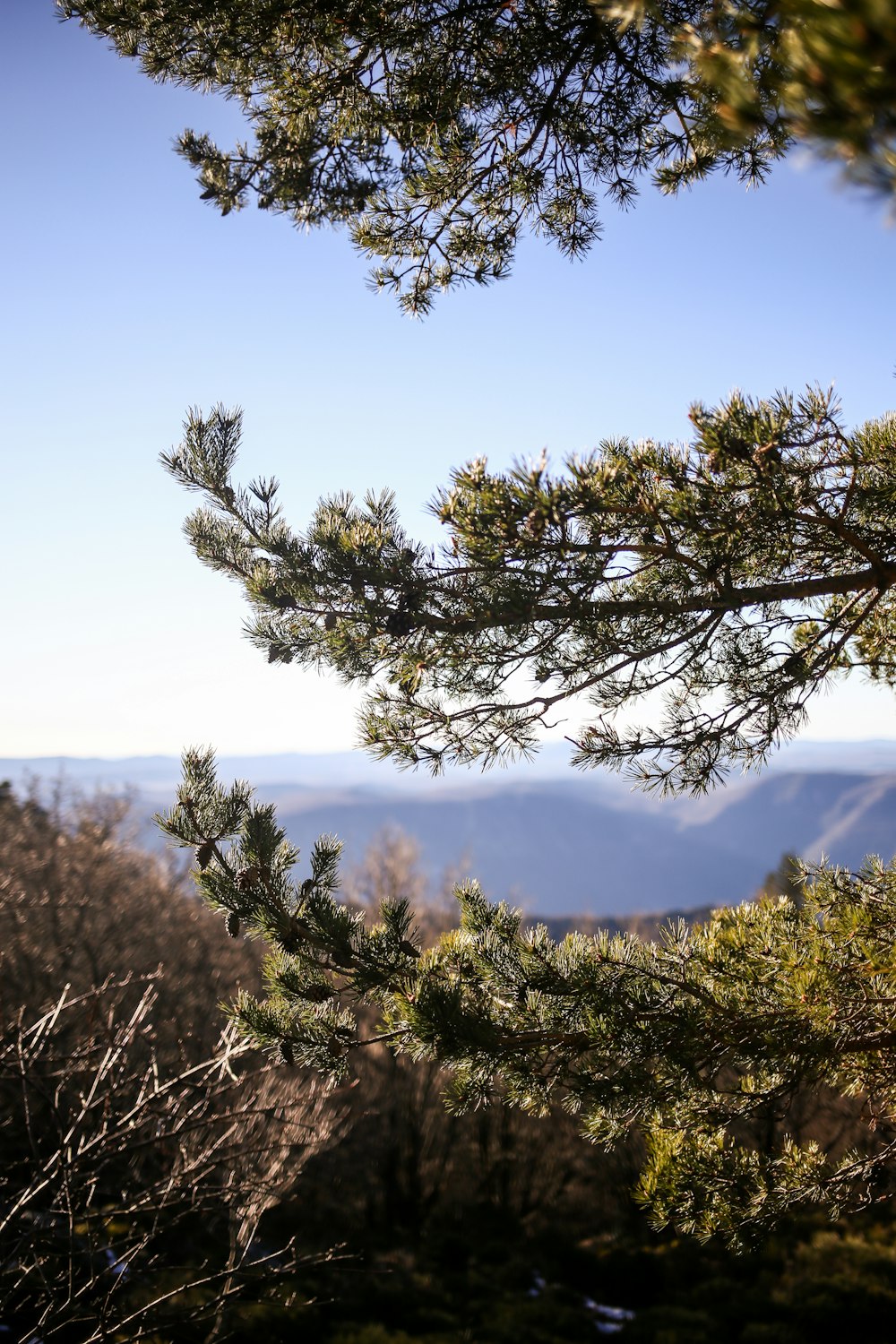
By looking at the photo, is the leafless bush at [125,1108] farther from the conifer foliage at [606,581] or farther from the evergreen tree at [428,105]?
the evergreen tree at [428,105]

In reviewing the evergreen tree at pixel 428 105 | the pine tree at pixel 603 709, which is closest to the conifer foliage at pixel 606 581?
the pine tree at pixel 603 709

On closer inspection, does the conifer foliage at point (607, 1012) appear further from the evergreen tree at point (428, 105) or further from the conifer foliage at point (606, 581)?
the evergreen tree at point (428, 105)

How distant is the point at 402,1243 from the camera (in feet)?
44.5

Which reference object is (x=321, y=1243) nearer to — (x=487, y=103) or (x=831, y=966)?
(x=831, y=966)

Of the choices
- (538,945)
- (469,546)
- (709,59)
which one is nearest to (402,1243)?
(538,945)

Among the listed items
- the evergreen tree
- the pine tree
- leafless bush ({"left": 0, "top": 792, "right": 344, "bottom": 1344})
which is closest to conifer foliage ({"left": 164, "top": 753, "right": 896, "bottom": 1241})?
the pine tree

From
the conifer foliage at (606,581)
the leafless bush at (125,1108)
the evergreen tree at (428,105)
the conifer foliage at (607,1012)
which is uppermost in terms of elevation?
the evergreen tree at (428,105)

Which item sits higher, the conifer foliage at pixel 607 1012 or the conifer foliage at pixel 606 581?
the conifer foliage at pixel 606 581

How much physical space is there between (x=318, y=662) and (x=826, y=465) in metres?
1.82

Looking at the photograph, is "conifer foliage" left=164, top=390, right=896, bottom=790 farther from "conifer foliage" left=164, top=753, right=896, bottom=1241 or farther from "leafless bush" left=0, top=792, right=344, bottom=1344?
"leafless bush" left=0, top=792, right=344, bottom=1344

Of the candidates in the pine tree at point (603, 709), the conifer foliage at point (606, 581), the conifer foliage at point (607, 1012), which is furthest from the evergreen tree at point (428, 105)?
the conifer foliage at point (607, 1012)

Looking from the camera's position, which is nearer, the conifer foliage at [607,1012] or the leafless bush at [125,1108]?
the conifer foliage at [607,1012]

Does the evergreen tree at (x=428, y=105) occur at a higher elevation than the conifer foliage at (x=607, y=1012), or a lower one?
higher

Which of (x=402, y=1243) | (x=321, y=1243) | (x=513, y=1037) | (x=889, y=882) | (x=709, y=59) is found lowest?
(x=402, y=1243)
